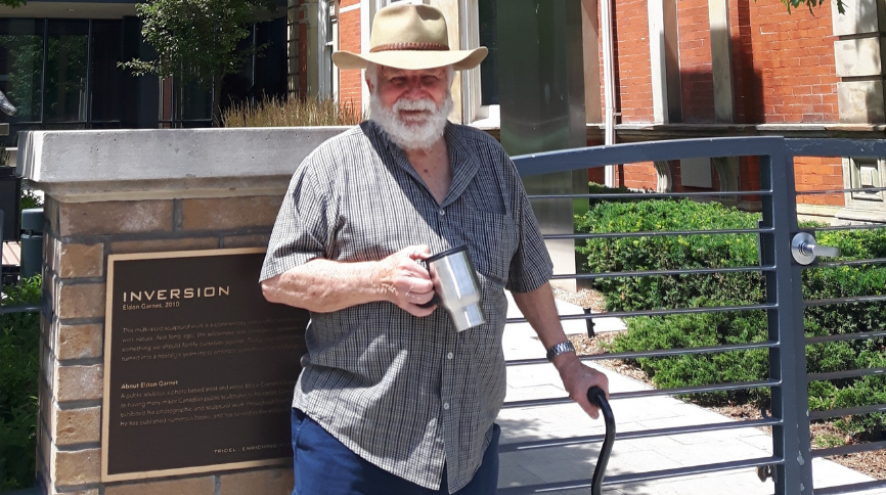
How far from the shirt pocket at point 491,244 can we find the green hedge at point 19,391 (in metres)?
2.10

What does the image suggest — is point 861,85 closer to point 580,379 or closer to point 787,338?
point 787,338

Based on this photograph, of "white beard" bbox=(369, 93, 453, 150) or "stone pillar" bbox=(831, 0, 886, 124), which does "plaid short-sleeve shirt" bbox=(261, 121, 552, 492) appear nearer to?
"white beard" bbox=(369, 93, 453, 150)

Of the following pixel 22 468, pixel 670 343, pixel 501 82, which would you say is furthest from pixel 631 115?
pixel 22 468

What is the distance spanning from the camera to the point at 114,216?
2.71 metres

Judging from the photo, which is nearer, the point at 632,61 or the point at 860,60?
the point at 860,60

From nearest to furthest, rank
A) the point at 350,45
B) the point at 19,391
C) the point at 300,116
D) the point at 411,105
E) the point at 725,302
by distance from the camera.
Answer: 1. the point at 411,105
2. the point at 19,391
3. the point at 300,116
4. the point at 725,302
5. the point at 350,45

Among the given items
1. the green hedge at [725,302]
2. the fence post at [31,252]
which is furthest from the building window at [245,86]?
the fence post at [31,252]

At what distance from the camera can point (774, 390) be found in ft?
11.8

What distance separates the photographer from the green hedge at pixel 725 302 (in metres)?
5.89

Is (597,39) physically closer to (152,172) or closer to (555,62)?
(555,62)

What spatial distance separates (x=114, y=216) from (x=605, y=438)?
1556mm

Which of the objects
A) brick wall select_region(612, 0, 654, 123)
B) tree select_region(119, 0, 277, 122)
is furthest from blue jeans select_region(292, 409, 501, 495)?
tree select_region(119, 0, 277, 122)

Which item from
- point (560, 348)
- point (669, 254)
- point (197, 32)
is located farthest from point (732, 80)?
point (197, 32)

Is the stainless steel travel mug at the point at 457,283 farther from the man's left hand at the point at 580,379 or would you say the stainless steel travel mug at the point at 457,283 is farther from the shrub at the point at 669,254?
the shrub at the point at 669,254
